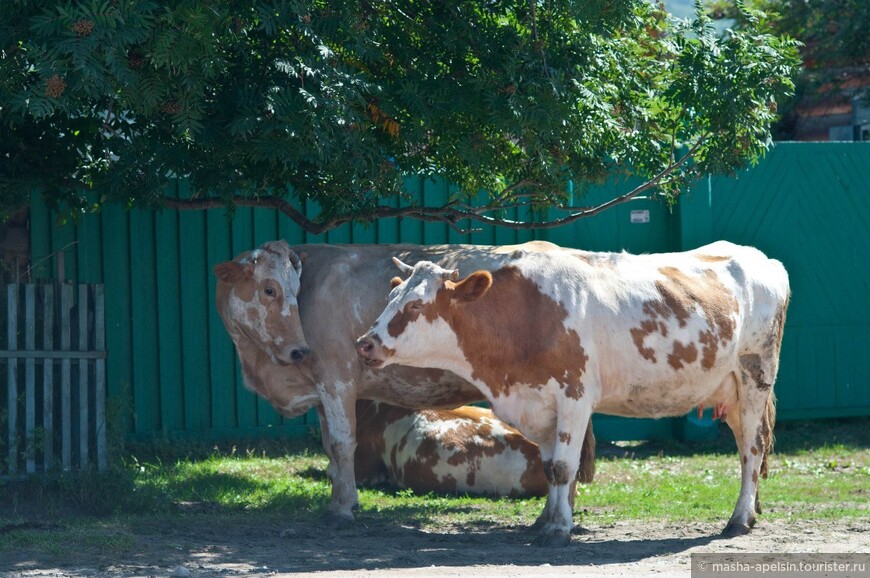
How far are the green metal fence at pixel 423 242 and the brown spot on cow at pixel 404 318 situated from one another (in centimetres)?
307

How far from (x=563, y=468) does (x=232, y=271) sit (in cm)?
276

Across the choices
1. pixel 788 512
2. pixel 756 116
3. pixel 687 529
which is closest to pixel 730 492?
pixel 788 512

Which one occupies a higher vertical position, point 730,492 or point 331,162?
point 331,162

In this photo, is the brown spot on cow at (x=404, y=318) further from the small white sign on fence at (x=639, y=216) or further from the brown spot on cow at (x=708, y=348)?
the small white sign on fence at (x=639, y=216)

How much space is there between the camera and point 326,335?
27.8 feet

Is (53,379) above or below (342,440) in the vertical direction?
above

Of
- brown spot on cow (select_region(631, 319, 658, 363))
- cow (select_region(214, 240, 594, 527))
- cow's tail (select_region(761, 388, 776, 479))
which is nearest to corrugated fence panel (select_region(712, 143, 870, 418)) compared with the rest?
cow's tail (select_region(761, 388, 776, 479))

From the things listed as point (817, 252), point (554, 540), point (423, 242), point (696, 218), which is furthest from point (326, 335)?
point (817, 252)

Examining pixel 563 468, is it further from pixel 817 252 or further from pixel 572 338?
pixel 817 252

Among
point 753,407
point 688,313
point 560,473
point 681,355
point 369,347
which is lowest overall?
point 560,473

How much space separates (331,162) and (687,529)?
3.66m

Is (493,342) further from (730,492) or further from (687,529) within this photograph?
(730,492)

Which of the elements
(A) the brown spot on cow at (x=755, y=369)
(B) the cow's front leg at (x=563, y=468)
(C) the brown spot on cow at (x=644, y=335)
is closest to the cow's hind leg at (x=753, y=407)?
(A) the brown spot on cow at (x=755, y=369)

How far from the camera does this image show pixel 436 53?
875 cm
